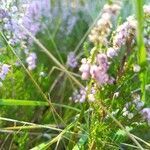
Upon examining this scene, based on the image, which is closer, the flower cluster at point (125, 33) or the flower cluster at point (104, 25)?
the flower cluster at point (104, 25)

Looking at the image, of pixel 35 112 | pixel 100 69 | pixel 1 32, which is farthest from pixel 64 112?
pixel 100 69

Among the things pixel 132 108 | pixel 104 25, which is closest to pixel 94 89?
pixel 132 108

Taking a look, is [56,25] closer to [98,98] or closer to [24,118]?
[24,118]

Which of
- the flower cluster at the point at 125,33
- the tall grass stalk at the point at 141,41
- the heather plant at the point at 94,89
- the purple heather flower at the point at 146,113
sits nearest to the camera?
the tall grass stalk at the point at 141,41

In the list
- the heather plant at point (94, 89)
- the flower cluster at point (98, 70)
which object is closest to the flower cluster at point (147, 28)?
the heather plant at point (94, 89)

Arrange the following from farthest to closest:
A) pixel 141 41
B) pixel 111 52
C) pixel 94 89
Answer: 1. pixel 94 89
2. pixel 111 52
3. pixel 141 41

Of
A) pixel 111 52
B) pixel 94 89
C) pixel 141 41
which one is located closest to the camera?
pixel 141 41

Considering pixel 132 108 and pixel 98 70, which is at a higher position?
pixel 98 70

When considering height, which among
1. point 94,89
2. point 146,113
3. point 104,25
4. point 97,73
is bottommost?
point 146,113

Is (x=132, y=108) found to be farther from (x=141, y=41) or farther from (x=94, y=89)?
(x=141, y=41)

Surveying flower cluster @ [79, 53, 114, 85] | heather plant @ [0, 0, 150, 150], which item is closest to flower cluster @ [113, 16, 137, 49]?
heather plant @ [0, 0, 150, 150]

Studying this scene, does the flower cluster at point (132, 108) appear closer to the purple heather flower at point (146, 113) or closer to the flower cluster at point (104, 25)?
the purple heather flower at point (146, 113)

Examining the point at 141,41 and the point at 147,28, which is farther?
the point at 147,28
